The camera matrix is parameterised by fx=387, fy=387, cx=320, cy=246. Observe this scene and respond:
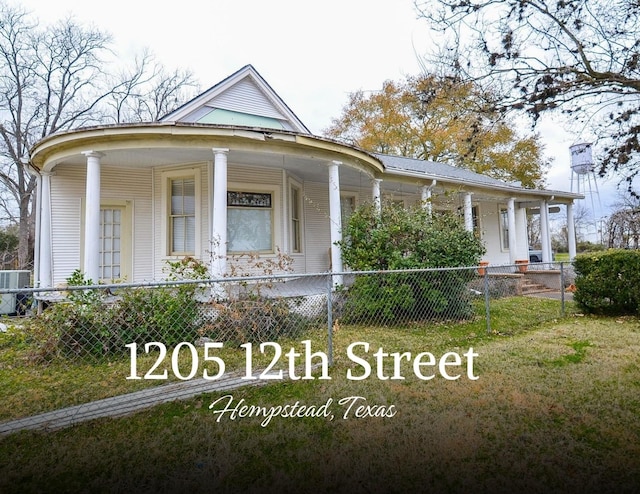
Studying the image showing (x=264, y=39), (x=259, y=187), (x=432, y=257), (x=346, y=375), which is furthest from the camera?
(x=264, y=39)

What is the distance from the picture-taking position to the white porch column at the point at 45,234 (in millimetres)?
8203

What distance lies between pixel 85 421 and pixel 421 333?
4.61m

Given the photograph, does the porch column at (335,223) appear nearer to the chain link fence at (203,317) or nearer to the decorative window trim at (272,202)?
the chain link fence at (203,317)

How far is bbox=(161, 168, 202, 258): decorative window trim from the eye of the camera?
329 inches

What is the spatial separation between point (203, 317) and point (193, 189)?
4.02 metres

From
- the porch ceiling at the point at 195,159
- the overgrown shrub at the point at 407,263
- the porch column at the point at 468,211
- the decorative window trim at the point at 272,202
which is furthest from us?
the porch column at the point at 468,211

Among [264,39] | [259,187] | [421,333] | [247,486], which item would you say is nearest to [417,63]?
[421,333]

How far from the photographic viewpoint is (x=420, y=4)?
4805 millimetres

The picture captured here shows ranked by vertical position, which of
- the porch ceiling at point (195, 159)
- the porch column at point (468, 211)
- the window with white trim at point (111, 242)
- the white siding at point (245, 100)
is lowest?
the window with white trim at point (111, 242)

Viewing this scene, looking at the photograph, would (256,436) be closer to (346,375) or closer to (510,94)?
(346,375)

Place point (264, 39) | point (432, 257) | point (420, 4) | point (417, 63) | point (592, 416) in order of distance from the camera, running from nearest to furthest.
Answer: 1. point (592, 416)
2. point (420, 4)
3. point (417, 63)
4. point (432, 257)
5. point (264, 39)

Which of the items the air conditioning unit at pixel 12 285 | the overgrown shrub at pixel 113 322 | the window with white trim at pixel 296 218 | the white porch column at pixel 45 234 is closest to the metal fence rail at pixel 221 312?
the overgrown shrub at pixel 113 322

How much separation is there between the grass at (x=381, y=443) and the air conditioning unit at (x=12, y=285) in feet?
24.4

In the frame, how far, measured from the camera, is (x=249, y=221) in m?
8.68
